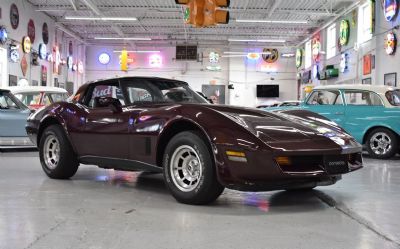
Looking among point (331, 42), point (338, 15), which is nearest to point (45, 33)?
point (338, 15)

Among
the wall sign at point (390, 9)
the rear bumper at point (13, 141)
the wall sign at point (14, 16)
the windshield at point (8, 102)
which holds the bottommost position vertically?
the rear bumper at point (13, 141)

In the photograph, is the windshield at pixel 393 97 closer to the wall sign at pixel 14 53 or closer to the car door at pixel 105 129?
the car door at pixel 105 129

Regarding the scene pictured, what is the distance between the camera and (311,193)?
5312mm

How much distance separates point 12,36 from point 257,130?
61.8ft

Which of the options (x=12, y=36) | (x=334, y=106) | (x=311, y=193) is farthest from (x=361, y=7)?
(x=311, y=193)

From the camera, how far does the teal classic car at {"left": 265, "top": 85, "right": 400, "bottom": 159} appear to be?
983 cm

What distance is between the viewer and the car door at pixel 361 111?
999 cm

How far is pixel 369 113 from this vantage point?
10.1m

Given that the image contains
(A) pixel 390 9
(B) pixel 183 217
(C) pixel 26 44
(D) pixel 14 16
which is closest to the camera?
(B) pixel 183 217

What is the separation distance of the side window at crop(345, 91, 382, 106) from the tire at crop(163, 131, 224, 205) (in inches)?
264

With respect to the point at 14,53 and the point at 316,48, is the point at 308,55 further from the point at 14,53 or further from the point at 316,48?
the point at 14,53

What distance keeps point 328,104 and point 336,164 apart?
6499 millimetres

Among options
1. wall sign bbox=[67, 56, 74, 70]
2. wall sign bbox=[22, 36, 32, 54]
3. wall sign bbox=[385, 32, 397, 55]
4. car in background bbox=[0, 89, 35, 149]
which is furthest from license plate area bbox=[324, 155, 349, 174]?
wall sign bbox=[67, 56, 74, 70]

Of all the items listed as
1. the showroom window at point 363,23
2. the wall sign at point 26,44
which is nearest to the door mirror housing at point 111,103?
the showroom window at point 363,23
